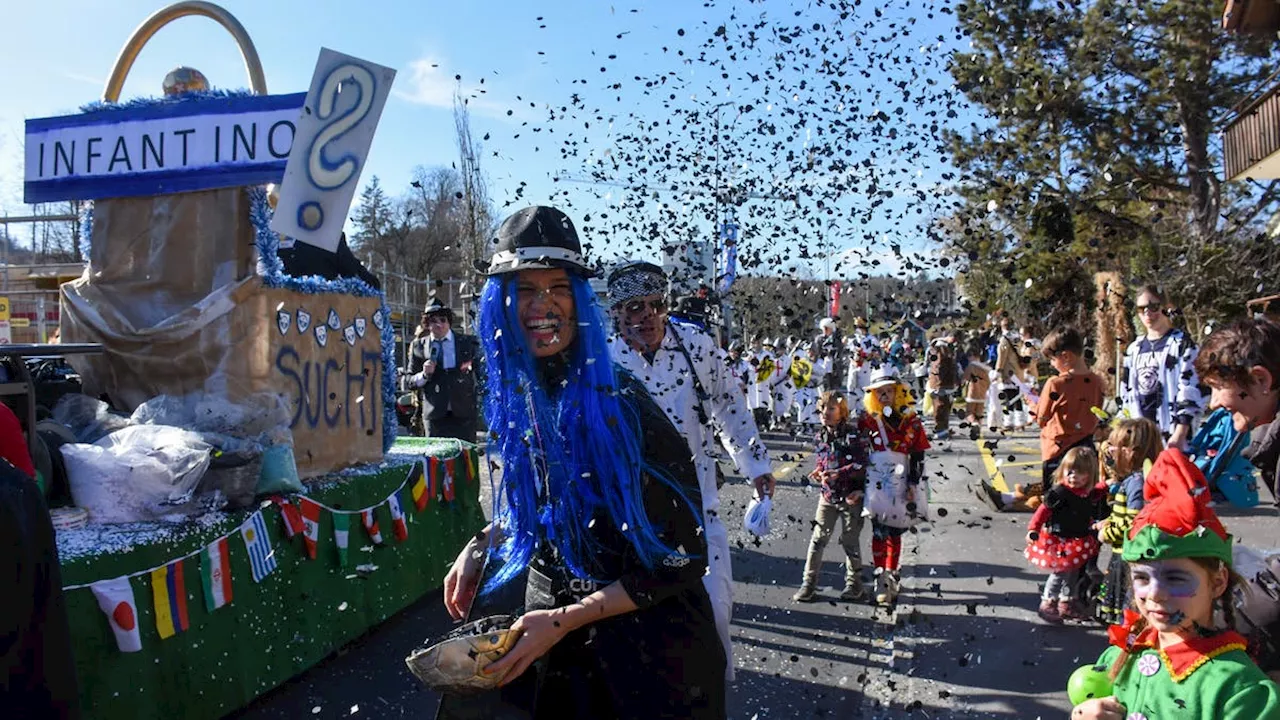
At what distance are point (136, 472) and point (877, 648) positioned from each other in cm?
382

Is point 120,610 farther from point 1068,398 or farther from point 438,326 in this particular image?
point 1068,398

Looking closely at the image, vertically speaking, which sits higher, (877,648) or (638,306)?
(638,306)

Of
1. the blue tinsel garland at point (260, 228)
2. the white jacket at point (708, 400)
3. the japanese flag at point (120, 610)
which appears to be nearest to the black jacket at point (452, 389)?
the blue tinsel garland at point (260, 228)

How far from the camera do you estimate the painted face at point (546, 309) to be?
2018 millimetres

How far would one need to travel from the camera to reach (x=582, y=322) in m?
2.03

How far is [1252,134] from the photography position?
13.8 meters

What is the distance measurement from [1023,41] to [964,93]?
753 mm

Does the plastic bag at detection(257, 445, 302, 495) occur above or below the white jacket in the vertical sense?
below

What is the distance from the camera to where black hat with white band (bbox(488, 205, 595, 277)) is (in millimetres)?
1994

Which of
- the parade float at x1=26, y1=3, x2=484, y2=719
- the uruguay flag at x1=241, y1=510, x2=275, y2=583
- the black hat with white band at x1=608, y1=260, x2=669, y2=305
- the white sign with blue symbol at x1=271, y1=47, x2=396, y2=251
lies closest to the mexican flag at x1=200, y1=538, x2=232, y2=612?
the parade float at x1=26, y1=3, x2=484, y2=719

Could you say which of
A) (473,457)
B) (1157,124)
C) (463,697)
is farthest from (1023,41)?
(1157,124)

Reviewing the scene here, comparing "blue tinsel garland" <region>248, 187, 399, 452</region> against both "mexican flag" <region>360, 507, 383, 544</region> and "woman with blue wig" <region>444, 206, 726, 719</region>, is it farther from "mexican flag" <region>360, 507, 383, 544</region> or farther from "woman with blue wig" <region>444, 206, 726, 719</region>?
"woman with blue wig" <region>444, 206, 726, 719</region>

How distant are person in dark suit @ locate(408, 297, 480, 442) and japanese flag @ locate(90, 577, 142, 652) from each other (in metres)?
4.34

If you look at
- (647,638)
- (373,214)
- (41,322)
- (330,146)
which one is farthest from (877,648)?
(373,214)
